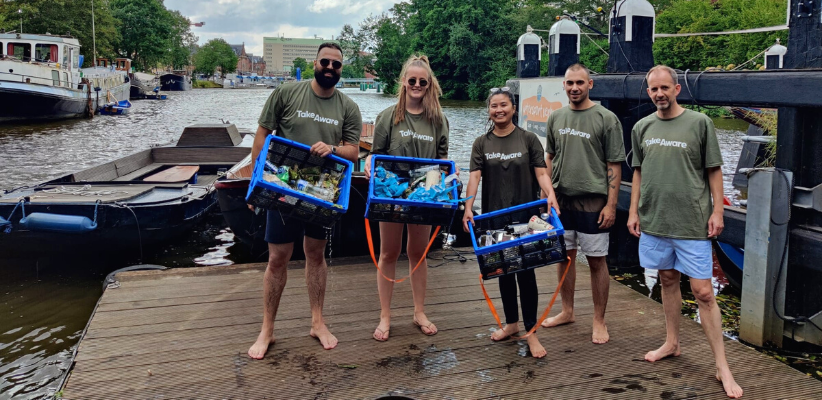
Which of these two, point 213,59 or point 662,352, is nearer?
point 662,352

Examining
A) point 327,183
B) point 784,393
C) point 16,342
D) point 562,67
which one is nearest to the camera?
point 784,393

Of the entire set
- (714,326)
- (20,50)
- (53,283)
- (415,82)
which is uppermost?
(20,50)

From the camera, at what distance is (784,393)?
3.79 m

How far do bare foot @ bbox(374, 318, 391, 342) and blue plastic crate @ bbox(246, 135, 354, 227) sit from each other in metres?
1.07

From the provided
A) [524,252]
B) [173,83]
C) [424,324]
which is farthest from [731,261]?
[173,83]

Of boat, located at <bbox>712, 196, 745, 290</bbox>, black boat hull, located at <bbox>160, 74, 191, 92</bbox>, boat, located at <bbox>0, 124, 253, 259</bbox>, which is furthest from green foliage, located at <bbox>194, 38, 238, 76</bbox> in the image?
boat, located at <bbox>712, 196, 745, 290</bbox>

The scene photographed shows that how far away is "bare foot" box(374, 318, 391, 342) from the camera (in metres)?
4.55

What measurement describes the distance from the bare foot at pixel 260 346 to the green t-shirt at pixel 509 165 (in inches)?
66.3

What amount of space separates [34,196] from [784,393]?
27.3ft

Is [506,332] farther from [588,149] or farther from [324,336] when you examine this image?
[588,149]

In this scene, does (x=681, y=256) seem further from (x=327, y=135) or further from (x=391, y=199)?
(x=327, y=135)

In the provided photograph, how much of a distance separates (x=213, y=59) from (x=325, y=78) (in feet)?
469

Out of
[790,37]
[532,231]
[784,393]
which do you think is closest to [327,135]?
[532,231]

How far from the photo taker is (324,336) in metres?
4.46
